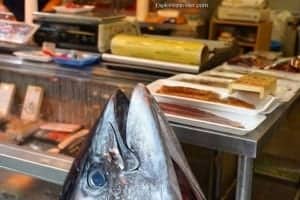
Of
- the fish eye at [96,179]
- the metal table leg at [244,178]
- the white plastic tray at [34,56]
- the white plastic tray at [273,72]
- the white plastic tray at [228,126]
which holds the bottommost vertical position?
the metal table leg at [244,178]

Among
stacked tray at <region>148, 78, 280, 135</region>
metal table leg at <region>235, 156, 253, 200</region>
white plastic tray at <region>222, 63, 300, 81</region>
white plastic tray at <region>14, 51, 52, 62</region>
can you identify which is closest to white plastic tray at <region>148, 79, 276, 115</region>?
stacked tray at <region>148, 78, 280, 135</region>

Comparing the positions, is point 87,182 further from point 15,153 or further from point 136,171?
point 15,153

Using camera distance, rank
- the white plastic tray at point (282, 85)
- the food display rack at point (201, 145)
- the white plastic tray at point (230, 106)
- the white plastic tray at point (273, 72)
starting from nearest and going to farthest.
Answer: the food display rack at point (201, 145) → the white plastic tray at point (230, 106) → the white plastic tray at point (282, 85) → the white plastic tray at point (273, 72)

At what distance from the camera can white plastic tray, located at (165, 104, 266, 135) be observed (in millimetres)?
869

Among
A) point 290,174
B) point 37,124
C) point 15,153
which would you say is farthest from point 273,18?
point 15,153

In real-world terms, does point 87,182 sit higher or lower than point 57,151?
higher

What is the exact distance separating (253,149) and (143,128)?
34 cm

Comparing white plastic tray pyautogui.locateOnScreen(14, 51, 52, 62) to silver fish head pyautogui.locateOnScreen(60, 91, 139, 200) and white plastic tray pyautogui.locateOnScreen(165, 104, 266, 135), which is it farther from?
silver fish head pyautogui.locateOnScreen(60, 91, 139, 200)

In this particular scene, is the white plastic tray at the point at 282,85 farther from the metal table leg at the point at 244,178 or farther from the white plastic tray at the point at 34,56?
the white plastic tray at the point at 34,56

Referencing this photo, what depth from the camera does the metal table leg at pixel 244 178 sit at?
88 centimetres

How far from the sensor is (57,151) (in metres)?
1.01

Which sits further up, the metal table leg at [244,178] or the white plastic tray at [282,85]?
the white plastic tray at [282,85]

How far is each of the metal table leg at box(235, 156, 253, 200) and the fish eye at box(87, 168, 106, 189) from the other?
39 cm

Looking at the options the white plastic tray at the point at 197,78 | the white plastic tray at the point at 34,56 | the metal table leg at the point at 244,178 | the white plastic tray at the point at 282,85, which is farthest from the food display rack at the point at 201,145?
the white plastic tray at the point at 34,56
